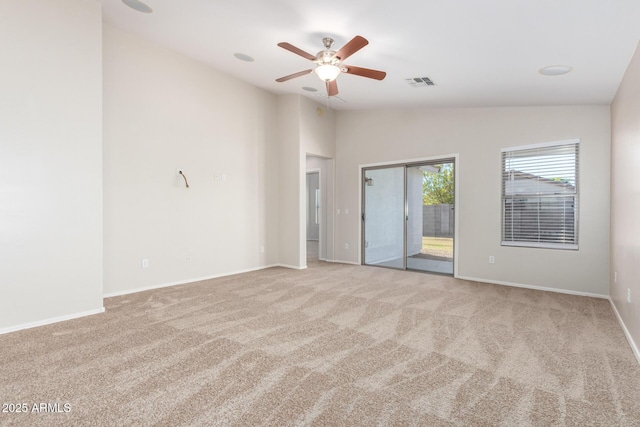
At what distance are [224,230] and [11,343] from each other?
313 cm

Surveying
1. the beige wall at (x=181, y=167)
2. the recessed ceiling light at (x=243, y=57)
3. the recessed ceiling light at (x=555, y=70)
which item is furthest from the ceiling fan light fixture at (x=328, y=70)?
the beige wall at (x=181, y=167)

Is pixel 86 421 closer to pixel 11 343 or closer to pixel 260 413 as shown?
pixel 260 413

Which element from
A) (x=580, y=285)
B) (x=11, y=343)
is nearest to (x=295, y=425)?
(x=11, y=343)

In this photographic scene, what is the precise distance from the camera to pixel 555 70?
3459 mm

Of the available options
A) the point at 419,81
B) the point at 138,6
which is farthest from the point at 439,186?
the point at 138,6

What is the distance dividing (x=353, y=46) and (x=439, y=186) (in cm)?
358

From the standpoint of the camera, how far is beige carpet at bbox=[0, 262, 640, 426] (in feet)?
6.20

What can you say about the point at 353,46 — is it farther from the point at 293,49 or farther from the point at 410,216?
the point at 410,216

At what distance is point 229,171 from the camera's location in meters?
5.79

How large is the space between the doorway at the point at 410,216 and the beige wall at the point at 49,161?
4.72 metres

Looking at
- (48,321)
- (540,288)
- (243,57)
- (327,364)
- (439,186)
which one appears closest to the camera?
(327,364)

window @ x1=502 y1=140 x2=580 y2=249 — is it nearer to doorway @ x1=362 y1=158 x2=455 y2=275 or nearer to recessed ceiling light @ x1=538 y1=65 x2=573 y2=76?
doorway @ x1=362 y1=158 x2=455 y2=275

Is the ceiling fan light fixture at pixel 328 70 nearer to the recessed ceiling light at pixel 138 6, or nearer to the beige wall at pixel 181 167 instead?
the recessed ceiling light at pixel 138 6

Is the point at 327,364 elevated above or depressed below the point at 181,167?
below
